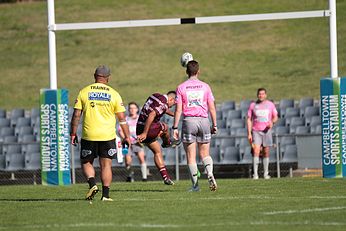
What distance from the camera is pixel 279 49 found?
43562mm

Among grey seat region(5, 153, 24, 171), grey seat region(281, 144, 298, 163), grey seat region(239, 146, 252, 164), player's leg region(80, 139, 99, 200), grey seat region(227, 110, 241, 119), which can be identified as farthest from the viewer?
grey seat region(227, 110, 241, 119)

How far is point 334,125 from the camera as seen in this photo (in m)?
21.2

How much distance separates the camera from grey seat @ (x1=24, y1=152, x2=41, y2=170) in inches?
1129

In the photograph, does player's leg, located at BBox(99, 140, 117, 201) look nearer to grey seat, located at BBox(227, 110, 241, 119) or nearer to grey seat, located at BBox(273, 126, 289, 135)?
grey seat, located at BBox(273, 126, 289, 135)

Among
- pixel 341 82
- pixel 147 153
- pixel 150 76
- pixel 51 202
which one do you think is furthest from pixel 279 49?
pixel 51 202

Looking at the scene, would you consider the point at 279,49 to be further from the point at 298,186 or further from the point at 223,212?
the point at 223,212

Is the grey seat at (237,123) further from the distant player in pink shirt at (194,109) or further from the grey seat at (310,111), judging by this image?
the distant player in pink shirt at (194,109)

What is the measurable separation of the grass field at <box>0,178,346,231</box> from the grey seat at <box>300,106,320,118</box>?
1136 centimetres

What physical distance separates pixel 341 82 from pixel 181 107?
505cm

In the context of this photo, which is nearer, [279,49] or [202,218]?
[202,218]

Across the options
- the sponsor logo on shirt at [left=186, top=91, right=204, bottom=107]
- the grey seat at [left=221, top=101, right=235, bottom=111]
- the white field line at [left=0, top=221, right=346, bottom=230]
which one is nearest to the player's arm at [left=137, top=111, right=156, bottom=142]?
the sponsor logo on shirt at [left=186, top=91, right=204, bottom=107]

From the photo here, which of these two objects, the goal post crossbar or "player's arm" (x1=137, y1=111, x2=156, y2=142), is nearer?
"player's arm" (x1=137, y1=111, x2=156, y2=142)

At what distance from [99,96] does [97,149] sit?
776 mm

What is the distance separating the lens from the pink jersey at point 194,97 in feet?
56.5
